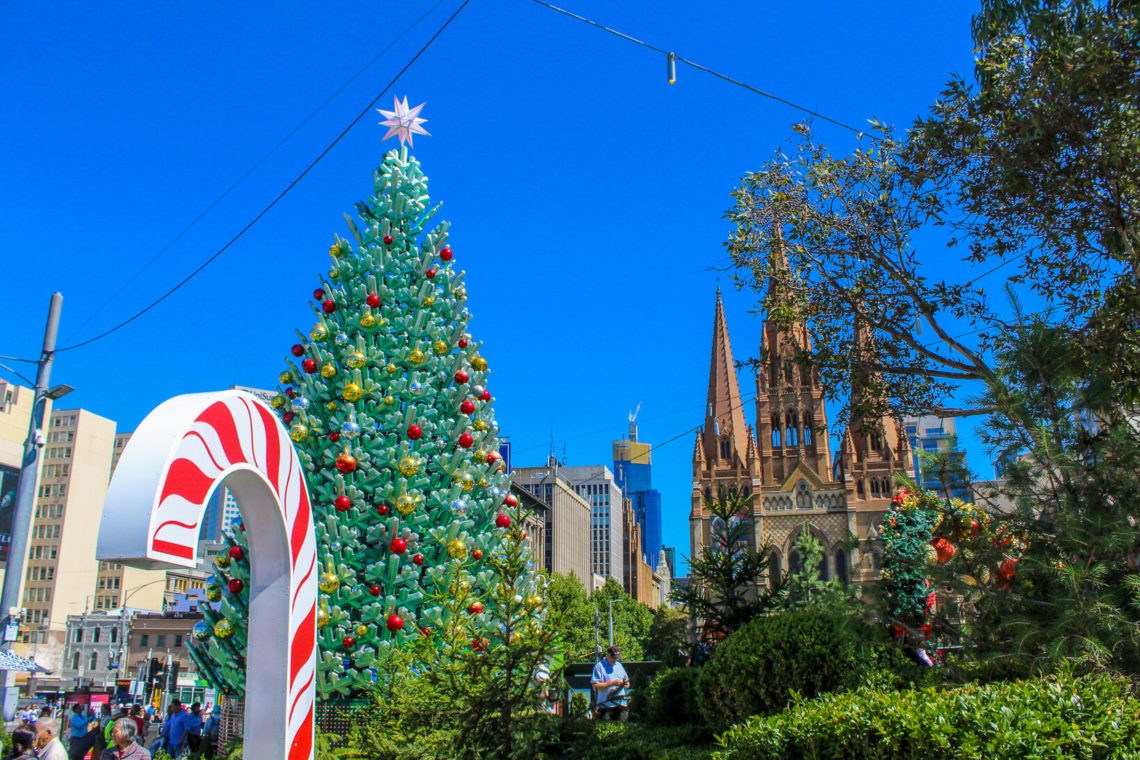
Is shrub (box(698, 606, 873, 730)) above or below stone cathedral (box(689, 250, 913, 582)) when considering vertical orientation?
below

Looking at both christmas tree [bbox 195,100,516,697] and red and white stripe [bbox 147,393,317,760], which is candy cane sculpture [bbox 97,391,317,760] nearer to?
red and white stripe [bbox 147,393,317,760]

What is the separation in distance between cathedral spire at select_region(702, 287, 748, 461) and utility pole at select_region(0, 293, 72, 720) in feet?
241

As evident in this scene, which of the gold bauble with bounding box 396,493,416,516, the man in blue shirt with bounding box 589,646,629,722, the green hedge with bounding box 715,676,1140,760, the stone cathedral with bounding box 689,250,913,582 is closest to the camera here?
the green hedge with bounding box 715,676,1140,760

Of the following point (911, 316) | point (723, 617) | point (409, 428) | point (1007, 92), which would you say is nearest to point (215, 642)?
point (409, 428)

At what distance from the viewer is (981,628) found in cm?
581

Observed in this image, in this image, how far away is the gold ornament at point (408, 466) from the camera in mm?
7902

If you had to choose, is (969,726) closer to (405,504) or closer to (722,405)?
(405,504)

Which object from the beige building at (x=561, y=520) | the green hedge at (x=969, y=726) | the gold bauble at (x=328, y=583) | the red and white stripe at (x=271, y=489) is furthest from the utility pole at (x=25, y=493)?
the beige building at (x=561, y=520)

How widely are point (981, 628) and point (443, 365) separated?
5.62 metres

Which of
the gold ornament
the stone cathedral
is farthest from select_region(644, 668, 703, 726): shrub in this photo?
the stone cathedral

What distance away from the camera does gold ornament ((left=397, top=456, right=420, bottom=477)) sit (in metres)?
7.90

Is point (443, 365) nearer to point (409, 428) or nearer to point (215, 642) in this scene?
point (409, 428)

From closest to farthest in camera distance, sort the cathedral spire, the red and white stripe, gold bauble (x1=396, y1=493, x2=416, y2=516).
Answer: the red and white stripe, gold bauble (x1=396, y1=493, x2=416, y2=516), the cathedral spire

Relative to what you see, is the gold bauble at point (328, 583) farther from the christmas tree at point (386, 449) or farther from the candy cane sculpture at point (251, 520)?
the candy cane sculpture at point (251, 520)
